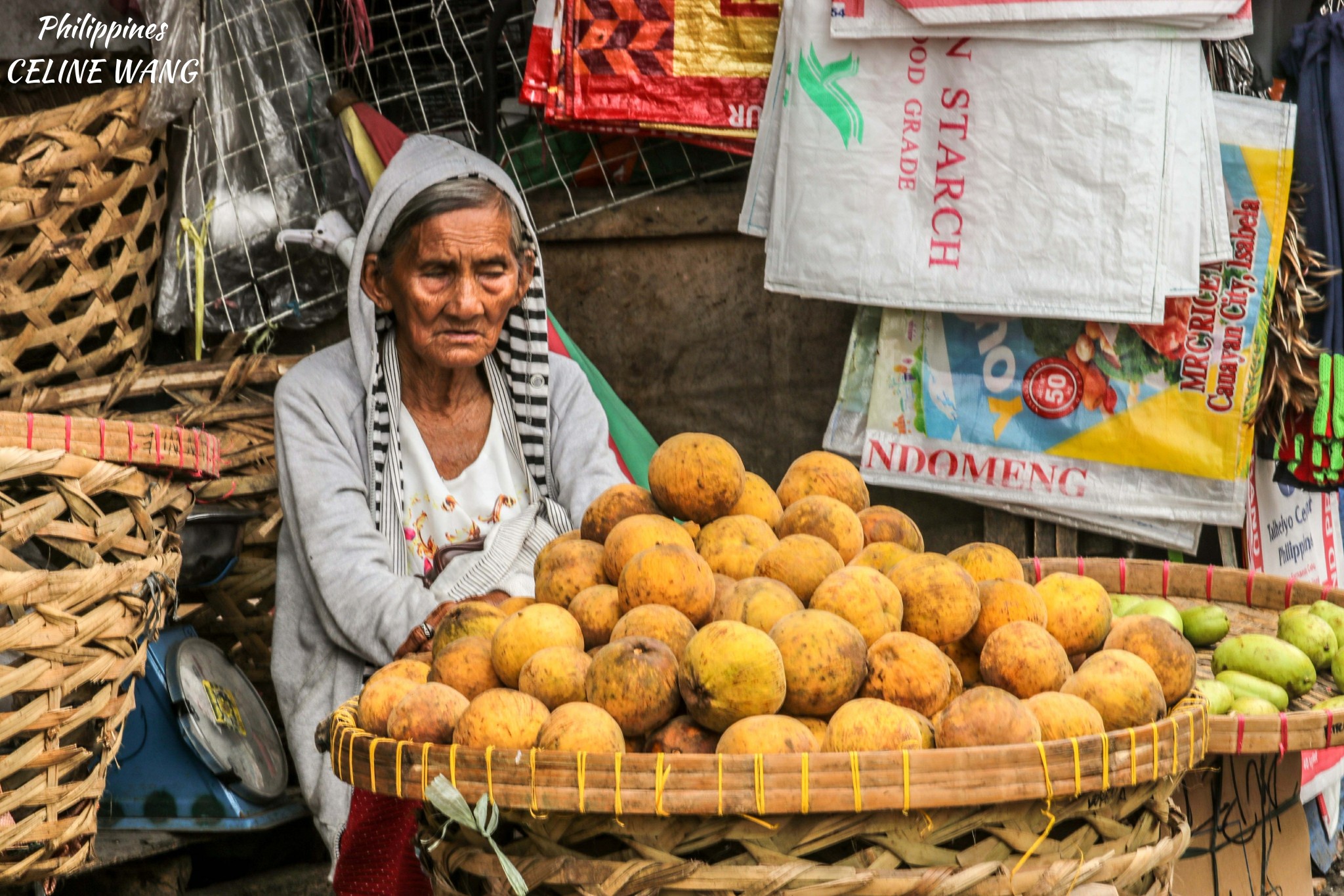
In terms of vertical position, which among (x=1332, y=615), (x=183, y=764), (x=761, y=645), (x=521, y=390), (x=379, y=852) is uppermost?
(x=521, y=390)

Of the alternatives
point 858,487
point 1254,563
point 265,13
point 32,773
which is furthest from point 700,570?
point 265,13

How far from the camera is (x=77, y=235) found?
2.84 m

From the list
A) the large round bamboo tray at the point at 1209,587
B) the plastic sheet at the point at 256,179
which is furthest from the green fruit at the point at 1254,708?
the plastic sheet at the point at 256,179

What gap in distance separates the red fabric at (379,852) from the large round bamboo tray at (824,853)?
14.8 inches

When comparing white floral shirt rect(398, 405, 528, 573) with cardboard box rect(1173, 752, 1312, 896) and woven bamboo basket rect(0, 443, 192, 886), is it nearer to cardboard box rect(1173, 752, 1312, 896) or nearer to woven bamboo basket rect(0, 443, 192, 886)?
woven bamboo basket rect(0, 443, 192, 886)

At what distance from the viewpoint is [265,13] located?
328 cm

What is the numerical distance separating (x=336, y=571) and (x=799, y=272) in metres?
1.27

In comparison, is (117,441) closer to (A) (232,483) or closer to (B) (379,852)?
(B) (379,852)

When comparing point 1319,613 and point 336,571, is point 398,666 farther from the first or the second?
point 1319,613

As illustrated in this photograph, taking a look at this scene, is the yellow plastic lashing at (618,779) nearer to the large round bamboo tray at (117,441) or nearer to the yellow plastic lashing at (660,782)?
the yellow plastic lashing at (660,782)

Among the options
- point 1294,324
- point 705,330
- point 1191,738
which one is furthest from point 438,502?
point 1294,324

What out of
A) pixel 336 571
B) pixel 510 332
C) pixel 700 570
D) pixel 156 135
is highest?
pixel 156 135

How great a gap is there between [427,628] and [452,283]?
818 millimetres

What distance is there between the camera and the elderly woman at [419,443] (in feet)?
8.13
